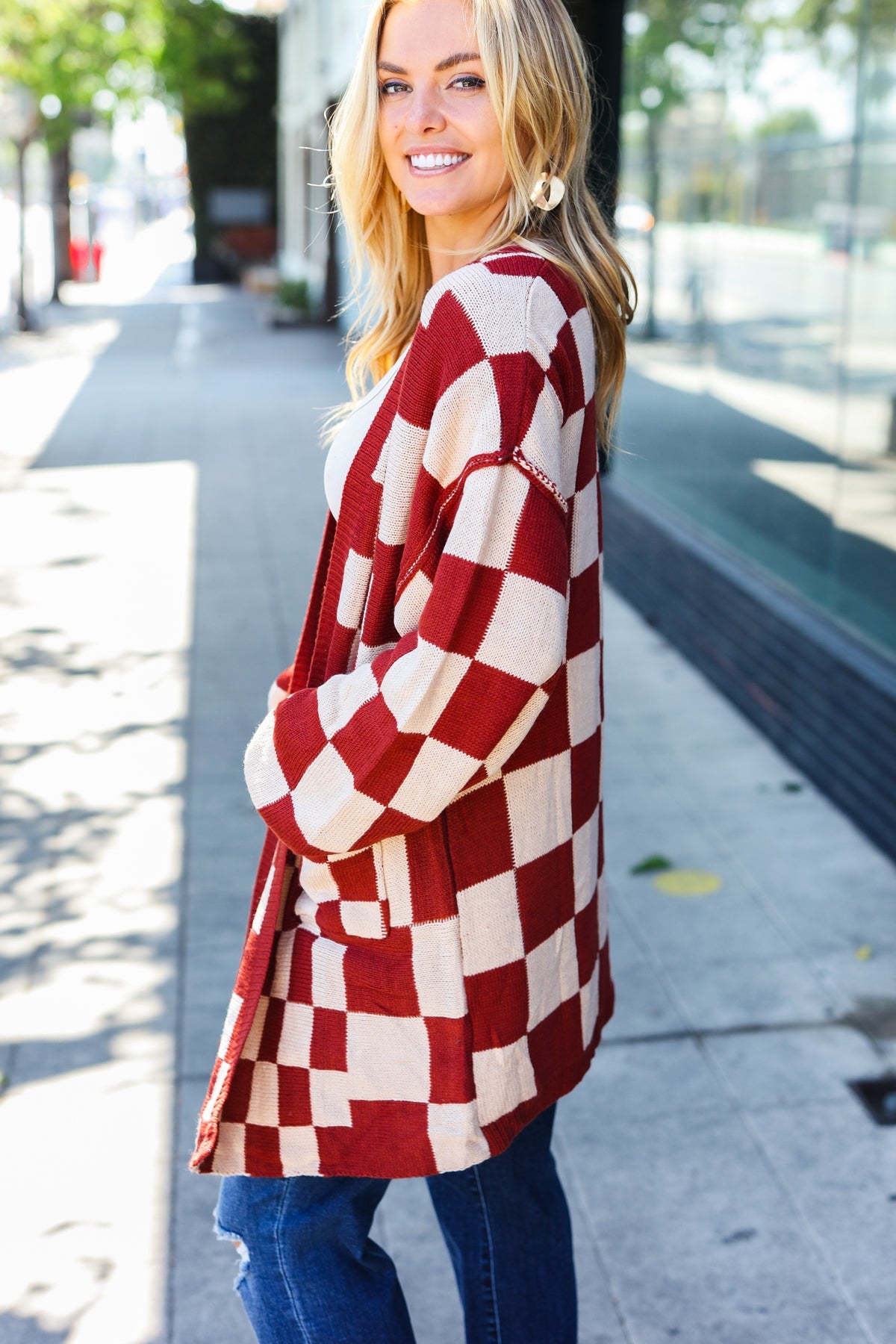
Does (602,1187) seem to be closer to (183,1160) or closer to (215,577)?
(183,1160)

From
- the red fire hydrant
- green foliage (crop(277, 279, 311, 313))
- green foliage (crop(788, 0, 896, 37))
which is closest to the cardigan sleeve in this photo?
green foliage (crop(788, 0, 896, 37))

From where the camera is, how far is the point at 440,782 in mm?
1489

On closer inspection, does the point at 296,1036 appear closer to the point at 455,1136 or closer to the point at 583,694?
the point at 455,1136

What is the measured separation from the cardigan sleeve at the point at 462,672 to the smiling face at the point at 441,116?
0.33m

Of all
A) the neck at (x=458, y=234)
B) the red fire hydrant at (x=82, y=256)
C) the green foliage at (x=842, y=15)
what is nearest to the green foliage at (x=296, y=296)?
the red fire hydrant at (x=82, y=256)

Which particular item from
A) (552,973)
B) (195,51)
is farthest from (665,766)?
(195,51)

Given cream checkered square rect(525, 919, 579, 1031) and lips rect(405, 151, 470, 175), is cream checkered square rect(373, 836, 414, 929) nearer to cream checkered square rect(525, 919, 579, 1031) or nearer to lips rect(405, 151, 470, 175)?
cream checkered square rect(525, 919, 579, 1031)

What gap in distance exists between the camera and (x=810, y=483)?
5508 mm

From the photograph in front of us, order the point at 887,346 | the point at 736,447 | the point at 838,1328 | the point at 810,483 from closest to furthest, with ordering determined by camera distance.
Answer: the point at 838,1328
the point at 887,346
the point at 810,483
the point at 736,447

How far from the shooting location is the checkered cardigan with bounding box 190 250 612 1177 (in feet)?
4.78

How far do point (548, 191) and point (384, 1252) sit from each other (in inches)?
50.7

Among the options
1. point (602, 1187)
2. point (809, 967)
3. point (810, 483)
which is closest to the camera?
point (602, 1187)

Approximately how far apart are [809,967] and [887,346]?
218cm

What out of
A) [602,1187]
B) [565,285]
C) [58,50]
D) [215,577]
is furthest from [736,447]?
A: [58,50]
